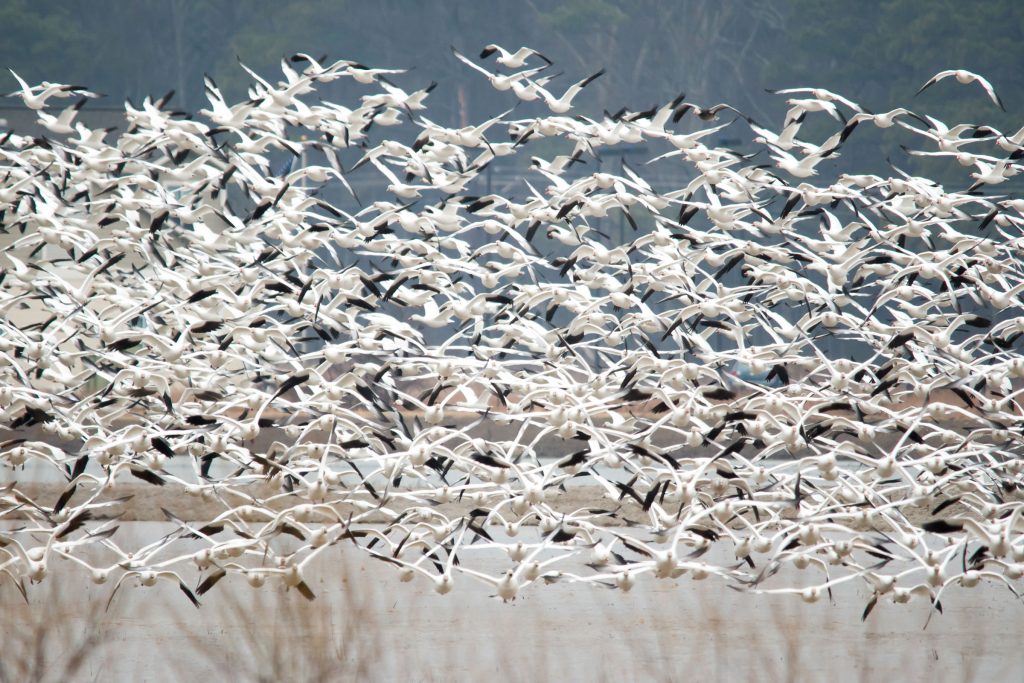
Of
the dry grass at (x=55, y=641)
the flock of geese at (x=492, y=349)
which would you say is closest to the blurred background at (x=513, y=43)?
the flock of geese at (x=492, y=349)

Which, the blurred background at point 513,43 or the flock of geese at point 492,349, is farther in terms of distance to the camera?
the blurred background at point 513,43

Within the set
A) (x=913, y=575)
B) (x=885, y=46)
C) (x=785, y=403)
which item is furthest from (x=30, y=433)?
(x=885, y=46)

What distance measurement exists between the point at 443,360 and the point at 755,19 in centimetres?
3715

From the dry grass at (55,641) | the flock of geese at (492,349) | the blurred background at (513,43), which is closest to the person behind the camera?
the flock of geese at (492,349)

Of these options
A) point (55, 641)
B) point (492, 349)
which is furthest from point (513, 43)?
point (492, 349)

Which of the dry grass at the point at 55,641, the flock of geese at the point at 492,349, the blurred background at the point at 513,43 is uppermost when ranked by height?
the blurred background at the point at 513,43

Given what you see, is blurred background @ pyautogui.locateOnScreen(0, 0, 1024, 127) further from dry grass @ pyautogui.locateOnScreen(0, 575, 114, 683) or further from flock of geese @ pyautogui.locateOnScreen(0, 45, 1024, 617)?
dry grass @ pyautogui.locateOnScreen(0, 575, 114, 683)

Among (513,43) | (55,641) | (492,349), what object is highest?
(513,43)

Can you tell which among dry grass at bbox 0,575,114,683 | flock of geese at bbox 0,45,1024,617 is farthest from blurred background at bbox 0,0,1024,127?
dry grass at bbox 0,575,114,683

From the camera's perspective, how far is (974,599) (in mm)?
5289

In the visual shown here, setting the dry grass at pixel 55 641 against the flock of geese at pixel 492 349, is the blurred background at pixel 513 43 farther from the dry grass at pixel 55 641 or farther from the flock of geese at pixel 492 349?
the dry grass at pixel 55 641

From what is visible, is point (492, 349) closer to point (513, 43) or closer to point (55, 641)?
point (55, 641)

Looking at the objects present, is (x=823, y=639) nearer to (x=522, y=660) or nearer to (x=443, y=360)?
(x=522, y=660)

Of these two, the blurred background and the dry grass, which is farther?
the blurred background
